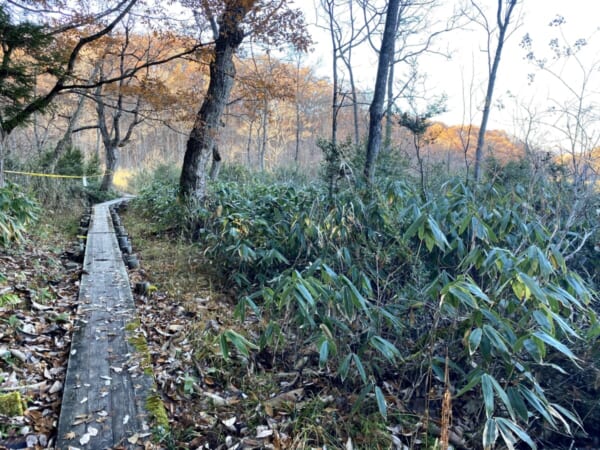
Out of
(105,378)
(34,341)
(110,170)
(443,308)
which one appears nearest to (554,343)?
(443,308)

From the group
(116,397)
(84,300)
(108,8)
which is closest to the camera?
(116,397)

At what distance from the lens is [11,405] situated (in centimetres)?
A: 151

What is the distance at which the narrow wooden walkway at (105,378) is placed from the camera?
141cm

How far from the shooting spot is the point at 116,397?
1.62m

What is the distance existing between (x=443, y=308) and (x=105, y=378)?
5.60 ft

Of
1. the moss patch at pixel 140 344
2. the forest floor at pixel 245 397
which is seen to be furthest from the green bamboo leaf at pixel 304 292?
the moss patch at pixel 140 344

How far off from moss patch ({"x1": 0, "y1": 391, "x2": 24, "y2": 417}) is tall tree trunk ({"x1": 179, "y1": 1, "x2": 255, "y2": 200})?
4175mm

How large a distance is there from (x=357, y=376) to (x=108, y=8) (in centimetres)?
772

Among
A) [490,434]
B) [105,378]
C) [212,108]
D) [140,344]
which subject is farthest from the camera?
[212,108]

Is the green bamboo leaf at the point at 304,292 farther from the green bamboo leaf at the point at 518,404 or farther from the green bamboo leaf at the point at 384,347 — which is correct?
the green bamboo leaf at the point at 518,404

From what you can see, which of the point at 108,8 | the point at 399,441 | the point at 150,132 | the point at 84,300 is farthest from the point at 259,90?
the point at 150,132

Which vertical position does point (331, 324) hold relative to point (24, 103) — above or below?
below

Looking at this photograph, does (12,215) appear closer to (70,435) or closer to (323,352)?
(70,435)

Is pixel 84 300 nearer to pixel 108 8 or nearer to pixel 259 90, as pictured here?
pixel 259 90
